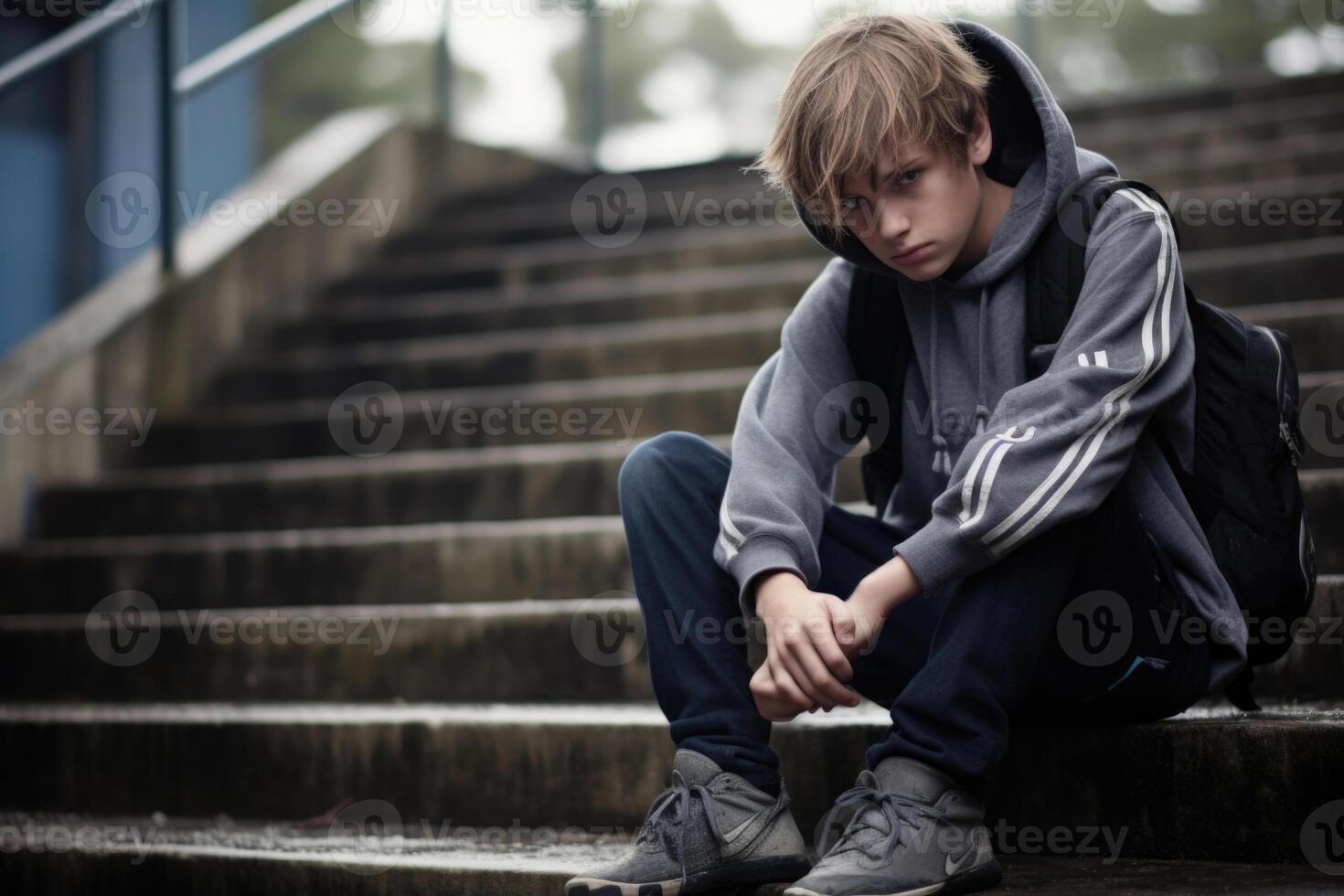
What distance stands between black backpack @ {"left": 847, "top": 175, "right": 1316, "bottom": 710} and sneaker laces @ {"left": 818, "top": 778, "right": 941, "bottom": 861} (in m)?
0.55

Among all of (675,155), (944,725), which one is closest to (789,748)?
(944,725)

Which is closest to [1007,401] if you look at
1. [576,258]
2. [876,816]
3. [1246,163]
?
[876,816]

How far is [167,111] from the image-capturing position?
13.8 feet

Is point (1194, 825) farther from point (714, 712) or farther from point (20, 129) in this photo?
point (20, 129)

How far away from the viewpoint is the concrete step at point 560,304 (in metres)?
4.14

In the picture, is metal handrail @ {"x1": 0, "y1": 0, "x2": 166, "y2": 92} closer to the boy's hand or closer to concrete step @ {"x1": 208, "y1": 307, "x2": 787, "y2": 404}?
concrete step @ {"x1": 208, "y1": 307, "x2": 787, "y2": 404}

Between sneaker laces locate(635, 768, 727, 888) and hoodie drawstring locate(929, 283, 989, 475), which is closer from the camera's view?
sneaker laces locate(635, 768, 727, 888)

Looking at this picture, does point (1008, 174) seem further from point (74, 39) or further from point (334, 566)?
point (74, 39)

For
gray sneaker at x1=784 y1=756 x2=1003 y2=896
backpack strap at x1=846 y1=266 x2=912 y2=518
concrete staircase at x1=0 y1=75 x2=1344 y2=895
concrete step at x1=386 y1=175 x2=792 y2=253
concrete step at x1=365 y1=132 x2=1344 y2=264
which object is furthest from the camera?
concrete step at x1=386 y1=175 x2=792 y2=253

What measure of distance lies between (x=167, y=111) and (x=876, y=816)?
11.5 ft

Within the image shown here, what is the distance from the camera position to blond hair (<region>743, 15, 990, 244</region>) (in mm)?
1712

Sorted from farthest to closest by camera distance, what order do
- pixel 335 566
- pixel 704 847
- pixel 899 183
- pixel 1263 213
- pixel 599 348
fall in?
pixel 599 348
pixel 1263 213
pixel 335 566
pixel 899 183
pixel 704 847

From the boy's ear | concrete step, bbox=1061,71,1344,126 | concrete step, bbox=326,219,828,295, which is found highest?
concrete step, bbox=1061,71,1344,126

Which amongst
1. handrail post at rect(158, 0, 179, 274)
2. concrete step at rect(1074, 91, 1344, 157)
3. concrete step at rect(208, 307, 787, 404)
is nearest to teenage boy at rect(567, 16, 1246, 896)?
concrete step at rect(208, 307, 787, 404)
